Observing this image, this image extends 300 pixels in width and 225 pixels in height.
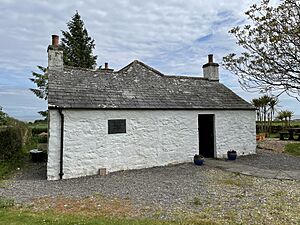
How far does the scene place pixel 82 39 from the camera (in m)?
31.5

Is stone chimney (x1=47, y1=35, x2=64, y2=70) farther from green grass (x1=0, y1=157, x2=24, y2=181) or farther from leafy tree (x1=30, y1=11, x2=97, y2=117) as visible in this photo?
leafy tree (x1=30, y1=11, x2=97, y2=117)

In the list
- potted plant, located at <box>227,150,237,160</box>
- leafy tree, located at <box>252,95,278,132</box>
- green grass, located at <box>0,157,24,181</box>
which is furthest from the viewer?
leafy tree, located at <box>252,95,278,132</box>

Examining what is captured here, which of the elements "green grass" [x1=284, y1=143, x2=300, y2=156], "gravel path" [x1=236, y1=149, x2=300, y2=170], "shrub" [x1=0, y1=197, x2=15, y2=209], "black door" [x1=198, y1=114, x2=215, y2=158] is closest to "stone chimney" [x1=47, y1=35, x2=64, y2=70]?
"shrub" [x1=0, y1=197, x2=15, y2=209]

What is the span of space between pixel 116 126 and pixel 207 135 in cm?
623

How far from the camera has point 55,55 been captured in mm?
12258

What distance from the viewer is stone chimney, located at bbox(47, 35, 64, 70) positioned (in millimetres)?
12055

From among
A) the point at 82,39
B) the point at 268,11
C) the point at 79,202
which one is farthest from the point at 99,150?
the point at 82,39

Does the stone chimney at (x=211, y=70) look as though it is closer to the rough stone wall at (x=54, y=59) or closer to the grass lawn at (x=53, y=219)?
the rough stone wall at (x=54, y=59)

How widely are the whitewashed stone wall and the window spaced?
17cm

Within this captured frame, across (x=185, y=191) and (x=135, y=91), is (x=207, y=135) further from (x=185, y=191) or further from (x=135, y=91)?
(x=185, y=191)

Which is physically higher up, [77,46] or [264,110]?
[77,46]

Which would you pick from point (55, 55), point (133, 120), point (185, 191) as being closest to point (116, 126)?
point (133, 120)

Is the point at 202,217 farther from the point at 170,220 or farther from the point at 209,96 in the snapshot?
the point at 209,96

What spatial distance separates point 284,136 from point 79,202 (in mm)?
23558
